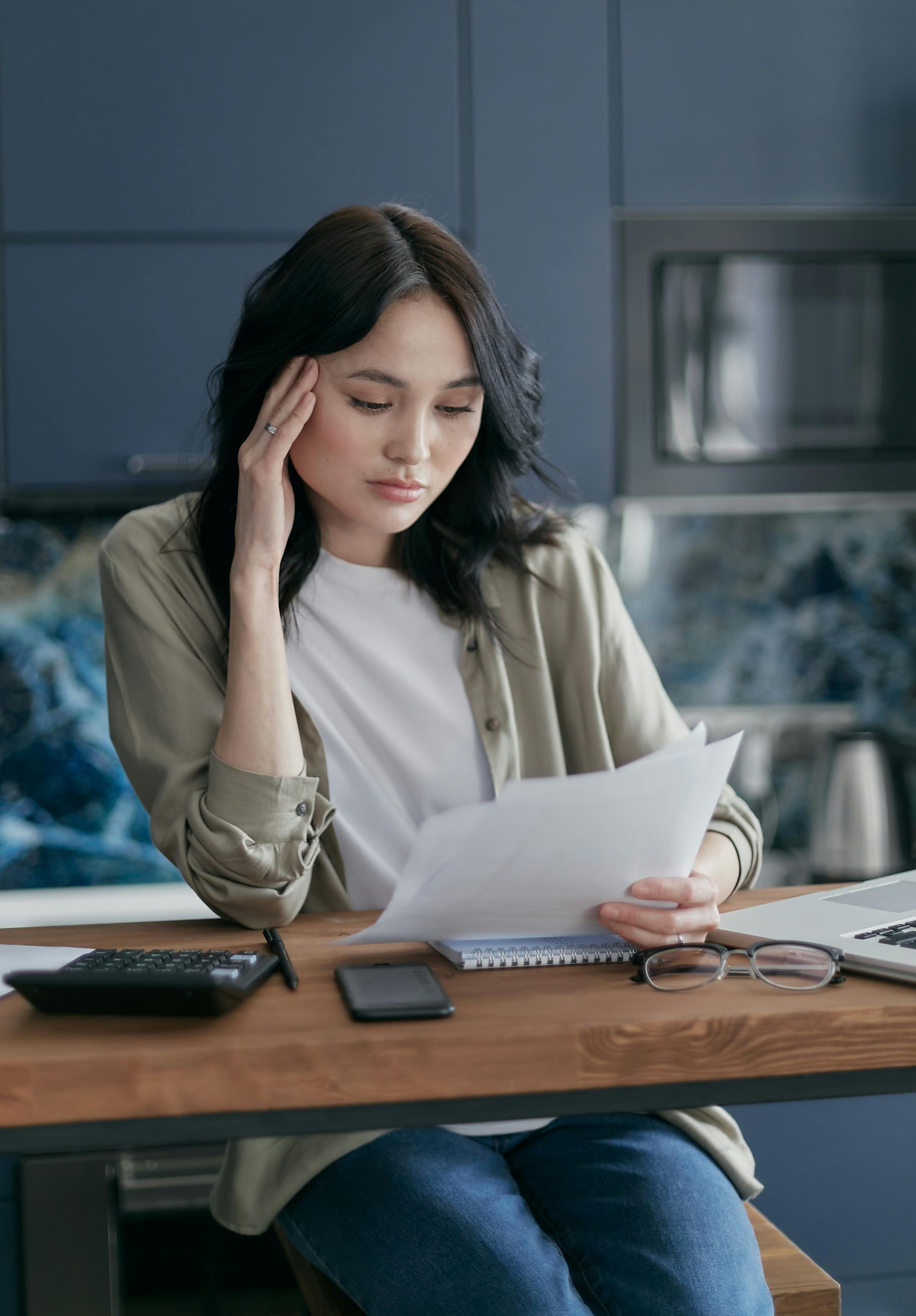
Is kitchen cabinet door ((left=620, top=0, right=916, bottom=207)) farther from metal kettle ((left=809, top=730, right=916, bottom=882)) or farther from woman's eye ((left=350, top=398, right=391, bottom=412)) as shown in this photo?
woman's eye ((left=350, top=398, right=391, bottom=412))

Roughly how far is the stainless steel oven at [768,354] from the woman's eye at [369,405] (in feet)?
3.70

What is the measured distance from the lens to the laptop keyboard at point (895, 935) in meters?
0.86

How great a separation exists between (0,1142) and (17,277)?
1870mm

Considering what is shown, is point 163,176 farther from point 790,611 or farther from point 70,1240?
point 70,1240

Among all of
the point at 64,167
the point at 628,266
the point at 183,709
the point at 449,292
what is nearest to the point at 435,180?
the point at 628,266

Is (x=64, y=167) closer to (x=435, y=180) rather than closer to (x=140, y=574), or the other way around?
(x=435, y=180)

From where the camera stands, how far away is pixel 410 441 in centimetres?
124

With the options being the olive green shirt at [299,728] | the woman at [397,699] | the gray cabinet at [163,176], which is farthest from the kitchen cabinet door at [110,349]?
the olive green shirt at [299,728]

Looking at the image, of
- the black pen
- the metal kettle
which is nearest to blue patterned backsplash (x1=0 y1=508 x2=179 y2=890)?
the metal kettle

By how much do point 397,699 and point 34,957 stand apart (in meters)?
0.58

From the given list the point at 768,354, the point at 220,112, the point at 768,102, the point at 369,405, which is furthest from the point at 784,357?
the point at 369,405

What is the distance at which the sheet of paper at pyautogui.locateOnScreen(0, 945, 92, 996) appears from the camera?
2.75 feet

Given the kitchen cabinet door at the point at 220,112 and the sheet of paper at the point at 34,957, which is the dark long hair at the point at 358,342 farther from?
the kitchen cabinet door at the point at 220,112

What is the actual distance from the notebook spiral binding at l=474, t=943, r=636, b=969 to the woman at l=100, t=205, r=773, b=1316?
0.08 ft
